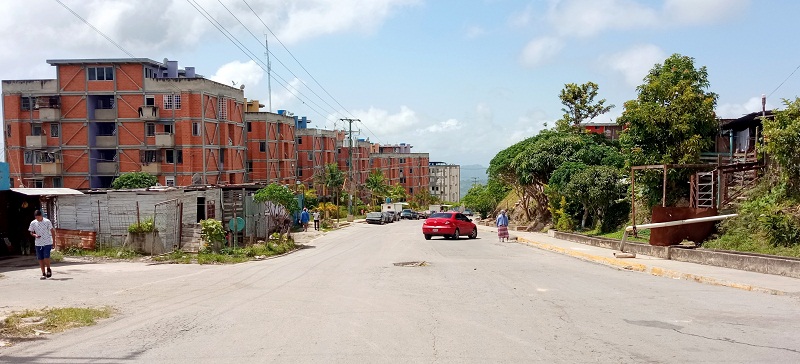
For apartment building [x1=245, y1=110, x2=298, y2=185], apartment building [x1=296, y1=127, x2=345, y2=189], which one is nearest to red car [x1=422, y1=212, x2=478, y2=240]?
apartment building [x1=245, y1=110, x2=298, y2=185]

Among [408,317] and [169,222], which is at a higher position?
[169,222]

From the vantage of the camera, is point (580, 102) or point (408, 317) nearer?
point (408, 317)

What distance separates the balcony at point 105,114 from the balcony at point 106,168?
415 centimetres

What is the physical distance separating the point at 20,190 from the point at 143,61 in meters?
39.0

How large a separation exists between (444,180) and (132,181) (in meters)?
141

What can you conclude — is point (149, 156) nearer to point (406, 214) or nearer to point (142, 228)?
point (142, 228)

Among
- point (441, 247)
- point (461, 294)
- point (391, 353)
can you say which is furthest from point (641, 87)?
point (391, 353)

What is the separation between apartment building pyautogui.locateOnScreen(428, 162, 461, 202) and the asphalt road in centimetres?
16287

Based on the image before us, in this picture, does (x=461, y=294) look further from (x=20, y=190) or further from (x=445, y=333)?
(x=20, y=190)

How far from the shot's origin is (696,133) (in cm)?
2808

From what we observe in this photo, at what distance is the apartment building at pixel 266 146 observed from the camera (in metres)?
75.2

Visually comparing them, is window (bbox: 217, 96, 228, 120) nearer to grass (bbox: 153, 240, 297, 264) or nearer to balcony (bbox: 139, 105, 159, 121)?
balcony (bbox: 139, 105, 159, 121)

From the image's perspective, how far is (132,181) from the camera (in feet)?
161

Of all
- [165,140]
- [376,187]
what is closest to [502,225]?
[165,140]
